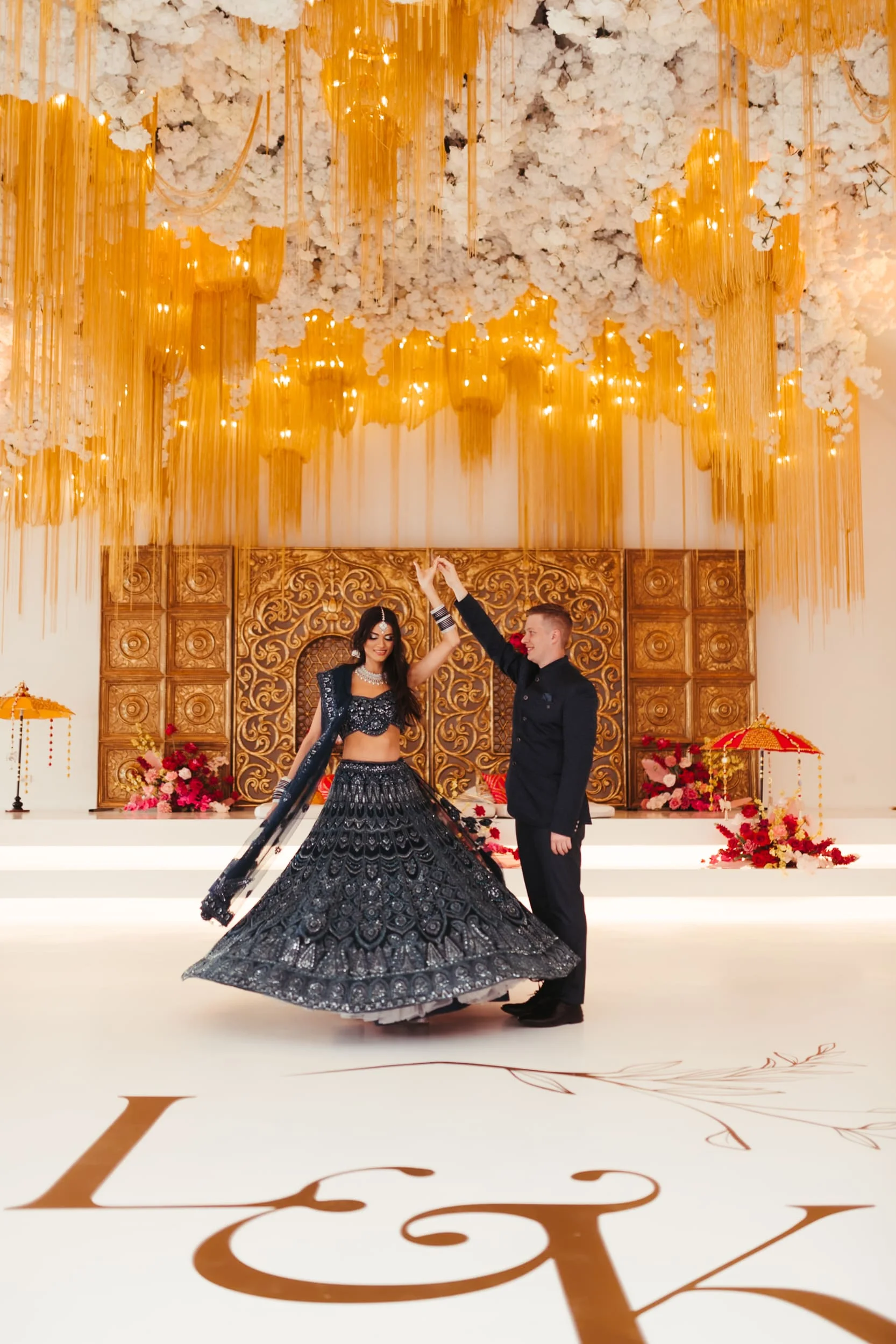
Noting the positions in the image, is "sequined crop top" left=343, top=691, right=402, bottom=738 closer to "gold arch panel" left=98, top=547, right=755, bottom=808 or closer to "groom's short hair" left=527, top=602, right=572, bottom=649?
"groom's short hair" left=527, top=602, right=572, bottom=649

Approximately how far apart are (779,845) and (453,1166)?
16.7 feet

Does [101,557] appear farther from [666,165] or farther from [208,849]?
[666,165]

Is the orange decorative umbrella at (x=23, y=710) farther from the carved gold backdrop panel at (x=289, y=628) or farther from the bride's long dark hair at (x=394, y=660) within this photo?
the bride's long dark hair at (x=394, y=660)

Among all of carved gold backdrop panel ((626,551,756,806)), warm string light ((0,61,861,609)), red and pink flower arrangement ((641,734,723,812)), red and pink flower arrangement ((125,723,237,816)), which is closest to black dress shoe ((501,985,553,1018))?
warm string light ((0,61,861,609))

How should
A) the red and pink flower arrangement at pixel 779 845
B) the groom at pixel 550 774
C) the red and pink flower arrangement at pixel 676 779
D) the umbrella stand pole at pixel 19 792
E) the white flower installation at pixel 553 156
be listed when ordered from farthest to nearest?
the red and pink flower arrangement at pixel 676 779 < the umbrella stand pole at pixel 19 792 < the red and pink flower arrangement at pixel 779 845 < the white flower installation at pixel 553 156 < the groom at pixel 550 774

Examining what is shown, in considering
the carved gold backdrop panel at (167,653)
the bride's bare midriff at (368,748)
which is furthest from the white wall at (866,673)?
the bride's bare midriff at (368,748)

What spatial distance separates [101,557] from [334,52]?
533cm

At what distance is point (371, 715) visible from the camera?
4023 mm

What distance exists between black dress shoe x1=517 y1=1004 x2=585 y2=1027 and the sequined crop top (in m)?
1.07

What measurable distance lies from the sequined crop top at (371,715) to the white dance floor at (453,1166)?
98 cm

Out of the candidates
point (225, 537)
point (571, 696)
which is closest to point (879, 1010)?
point (571, 696)

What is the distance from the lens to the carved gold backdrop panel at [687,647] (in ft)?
29.8

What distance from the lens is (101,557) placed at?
8836mm

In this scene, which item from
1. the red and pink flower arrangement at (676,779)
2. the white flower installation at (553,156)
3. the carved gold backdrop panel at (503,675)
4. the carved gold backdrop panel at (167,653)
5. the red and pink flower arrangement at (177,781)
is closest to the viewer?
the white flower installation at (553,156)
